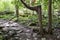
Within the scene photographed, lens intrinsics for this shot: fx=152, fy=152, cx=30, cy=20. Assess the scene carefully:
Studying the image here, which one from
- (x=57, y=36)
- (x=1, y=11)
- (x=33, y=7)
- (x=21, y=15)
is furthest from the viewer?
(x=1, y=11)

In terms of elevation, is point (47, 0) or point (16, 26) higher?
point (47, 0)

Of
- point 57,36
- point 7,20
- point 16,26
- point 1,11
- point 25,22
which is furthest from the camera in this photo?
point 1,11

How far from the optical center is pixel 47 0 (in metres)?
7.63

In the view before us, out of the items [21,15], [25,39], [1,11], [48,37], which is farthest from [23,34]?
[1,11]

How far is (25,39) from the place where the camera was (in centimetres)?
771

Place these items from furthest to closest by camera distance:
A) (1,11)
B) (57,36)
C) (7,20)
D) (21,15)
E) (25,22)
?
(1,11) < (21,15) < (7,20) < (25,22) < (57,36)

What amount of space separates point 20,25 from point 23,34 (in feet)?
5.29

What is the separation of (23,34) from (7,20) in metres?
3.23

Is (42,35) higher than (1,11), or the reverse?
(1,11)

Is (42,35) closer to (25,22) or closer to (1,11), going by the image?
(25,22)

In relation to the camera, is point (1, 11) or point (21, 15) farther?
point (1, 11)

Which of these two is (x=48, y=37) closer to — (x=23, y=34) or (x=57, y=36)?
(x=57, y=36)

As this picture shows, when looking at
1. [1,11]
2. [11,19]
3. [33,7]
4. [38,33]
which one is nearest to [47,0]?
[33,7]

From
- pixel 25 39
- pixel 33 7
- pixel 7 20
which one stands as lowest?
pixel 25 39
